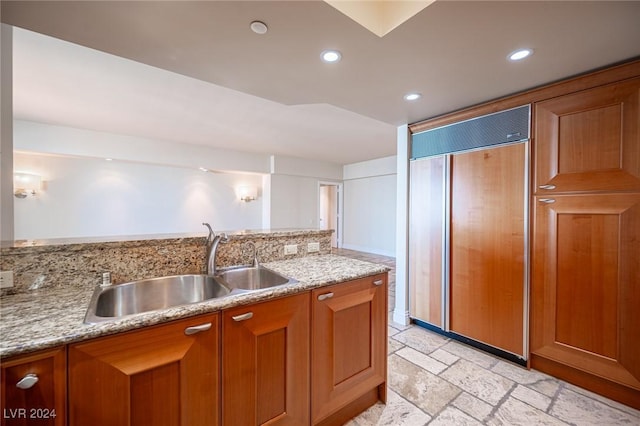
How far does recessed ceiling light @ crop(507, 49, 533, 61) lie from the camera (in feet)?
5.05

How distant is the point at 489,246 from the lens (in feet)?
7.43

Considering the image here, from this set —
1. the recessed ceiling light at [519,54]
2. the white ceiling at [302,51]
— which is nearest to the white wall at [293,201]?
the white ceiling at [302,51]

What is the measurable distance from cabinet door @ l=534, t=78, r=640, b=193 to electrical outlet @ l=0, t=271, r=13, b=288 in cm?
334

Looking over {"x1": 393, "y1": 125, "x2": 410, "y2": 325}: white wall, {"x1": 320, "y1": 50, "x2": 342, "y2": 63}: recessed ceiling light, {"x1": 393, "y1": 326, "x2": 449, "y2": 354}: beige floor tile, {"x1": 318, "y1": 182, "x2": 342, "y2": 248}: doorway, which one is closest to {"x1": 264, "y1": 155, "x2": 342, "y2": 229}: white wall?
{"x1": 318, "y1": 182, "x2": 342, "y2": 248}: doorway

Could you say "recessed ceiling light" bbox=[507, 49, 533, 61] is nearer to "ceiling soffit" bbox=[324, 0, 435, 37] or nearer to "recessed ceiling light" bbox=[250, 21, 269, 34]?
"ceiling soffit" bbox=[324, 0, 435, 37]

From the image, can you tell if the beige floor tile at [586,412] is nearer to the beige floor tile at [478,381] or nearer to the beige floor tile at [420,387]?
the beige floor tile at [478,381]

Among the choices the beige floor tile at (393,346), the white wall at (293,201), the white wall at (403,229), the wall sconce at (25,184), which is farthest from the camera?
the white wall at (293,201)

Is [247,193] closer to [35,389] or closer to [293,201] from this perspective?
[293,201]

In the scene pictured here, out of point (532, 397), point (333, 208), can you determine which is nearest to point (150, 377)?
point (532, 397)

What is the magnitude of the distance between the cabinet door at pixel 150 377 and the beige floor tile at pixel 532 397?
2024 mm

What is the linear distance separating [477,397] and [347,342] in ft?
3.63

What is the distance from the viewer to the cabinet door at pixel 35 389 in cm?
76

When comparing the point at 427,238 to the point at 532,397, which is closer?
the point at 532,397

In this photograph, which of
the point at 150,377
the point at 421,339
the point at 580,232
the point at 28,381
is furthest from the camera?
the point at 421,339
